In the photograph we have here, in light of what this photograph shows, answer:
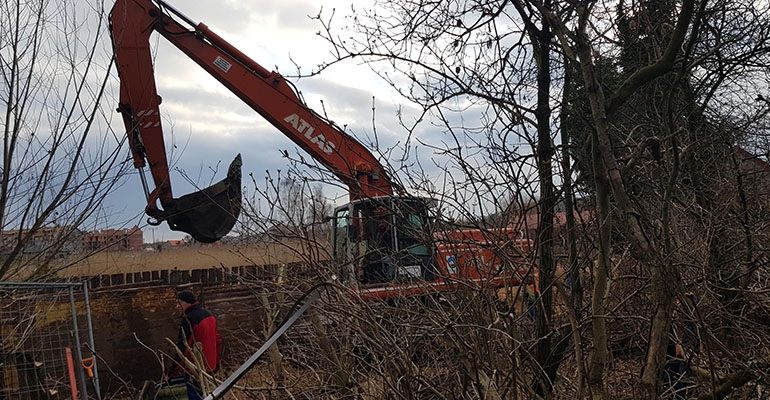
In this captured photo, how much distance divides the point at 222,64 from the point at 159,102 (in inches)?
40.2

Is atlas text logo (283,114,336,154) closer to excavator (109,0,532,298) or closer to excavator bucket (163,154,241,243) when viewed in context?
excavator (109,0,532,298)

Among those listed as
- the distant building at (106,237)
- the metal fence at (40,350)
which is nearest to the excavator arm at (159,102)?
the distant building at (106,237)

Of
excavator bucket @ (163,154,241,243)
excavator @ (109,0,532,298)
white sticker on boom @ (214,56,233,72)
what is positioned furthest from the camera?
white sticker on boom @ (214,56,233,72)

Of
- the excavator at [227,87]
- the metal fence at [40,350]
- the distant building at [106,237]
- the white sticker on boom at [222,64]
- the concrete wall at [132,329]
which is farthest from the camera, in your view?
the white sticker on boom at [222,64]

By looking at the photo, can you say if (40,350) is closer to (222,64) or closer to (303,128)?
(303,128)

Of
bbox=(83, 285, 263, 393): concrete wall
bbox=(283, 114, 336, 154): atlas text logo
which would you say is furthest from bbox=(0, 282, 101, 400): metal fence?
bbox=(283, 114, 336, 154): atlas text logo

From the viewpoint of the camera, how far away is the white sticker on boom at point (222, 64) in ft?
29.8

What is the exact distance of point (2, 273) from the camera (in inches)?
211

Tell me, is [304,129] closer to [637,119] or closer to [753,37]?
[637,119]

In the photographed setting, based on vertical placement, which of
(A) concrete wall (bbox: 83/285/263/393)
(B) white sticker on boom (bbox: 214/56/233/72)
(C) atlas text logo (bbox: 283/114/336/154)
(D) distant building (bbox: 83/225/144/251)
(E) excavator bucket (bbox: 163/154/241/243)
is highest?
(B) white sticker on boom (bbox: 214/56/233/72)

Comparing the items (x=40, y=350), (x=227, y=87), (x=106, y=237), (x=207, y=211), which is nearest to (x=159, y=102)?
(x=227, y=87)

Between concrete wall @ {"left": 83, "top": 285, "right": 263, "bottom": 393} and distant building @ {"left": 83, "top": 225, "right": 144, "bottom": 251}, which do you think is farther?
concrete wall @ {"left": 83, "top": 285, "right": 263, "bottom": 393}

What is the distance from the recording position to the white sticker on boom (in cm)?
909

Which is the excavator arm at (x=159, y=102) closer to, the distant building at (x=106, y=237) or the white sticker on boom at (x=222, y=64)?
the white sticker on boom at (x=222, y=64)
